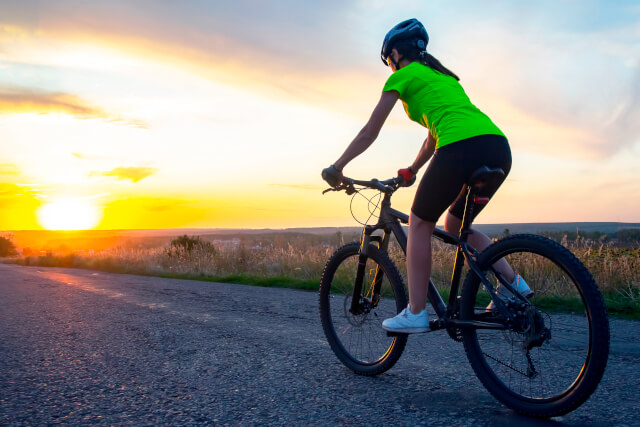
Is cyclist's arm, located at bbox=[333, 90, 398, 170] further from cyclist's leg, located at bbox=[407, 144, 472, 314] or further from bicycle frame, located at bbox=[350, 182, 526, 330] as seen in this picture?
bicycle frame, located at bbox=[350, 182, 526, 330]

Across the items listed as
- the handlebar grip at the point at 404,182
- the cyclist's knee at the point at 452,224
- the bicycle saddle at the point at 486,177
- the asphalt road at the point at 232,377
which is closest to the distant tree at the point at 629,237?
the asphalt road at the point at 232,377

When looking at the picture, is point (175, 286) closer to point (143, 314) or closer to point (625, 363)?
point (143, 314)

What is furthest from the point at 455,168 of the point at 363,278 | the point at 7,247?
the point at 7,247

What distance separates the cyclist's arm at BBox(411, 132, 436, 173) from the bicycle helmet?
695 mm

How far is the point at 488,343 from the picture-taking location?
10.7 ft

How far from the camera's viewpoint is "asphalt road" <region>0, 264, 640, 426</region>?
9.72 ft

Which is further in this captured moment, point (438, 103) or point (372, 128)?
point (372, 128)

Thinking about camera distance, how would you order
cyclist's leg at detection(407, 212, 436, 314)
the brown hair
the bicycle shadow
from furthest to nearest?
the brown hair
cyclist's leg at detection(407, 212, 436, 314)
the bicycle shadow

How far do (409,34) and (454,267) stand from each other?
1.51 meters

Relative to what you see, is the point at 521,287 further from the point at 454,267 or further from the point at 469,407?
the point at 469,407

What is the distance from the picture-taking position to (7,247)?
41969 millimetres

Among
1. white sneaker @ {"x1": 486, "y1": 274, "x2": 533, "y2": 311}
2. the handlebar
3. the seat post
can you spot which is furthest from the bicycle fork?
white sneaker @ {"x1": 486, "y1": 274, "x2": 533, "y2": 311}

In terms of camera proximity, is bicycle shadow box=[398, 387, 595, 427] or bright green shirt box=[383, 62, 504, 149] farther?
bright green shirt box=[383, 62, 504, 149]

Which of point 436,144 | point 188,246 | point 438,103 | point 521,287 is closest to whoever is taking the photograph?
point 521,287
